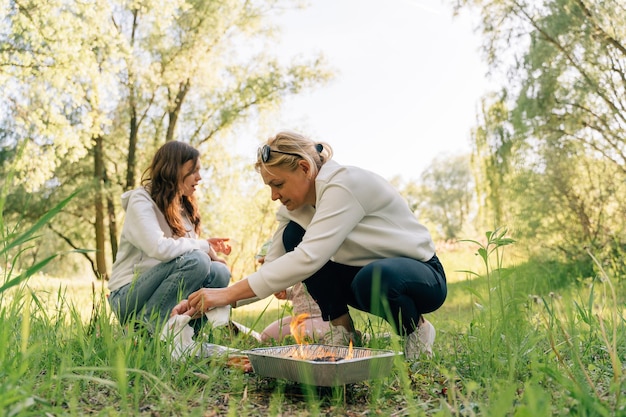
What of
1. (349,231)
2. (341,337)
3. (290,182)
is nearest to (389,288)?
(349,231)

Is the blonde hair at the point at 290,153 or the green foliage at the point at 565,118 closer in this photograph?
the blonde hair at the point at 290,153

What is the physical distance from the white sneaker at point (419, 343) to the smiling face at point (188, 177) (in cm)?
170

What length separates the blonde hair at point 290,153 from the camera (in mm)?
2693

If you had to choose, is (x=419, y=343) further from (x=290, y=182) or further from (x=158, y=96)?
(x=158, y=96)

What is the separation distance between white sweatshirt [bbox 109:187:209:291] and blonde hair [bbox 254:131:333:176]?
2.50ft

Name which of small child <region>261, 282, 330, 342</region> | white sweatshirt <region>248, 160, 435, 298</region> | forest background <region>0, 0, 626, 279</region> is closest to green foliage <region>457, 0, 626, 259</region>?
forest background <region>0, 0, 626, 279</region>

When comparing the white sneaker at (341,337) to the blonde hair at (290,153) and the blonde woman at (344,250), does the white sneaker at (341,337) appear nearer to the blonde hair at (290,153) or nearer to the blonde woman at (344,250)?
the blonde woman at (344,250)

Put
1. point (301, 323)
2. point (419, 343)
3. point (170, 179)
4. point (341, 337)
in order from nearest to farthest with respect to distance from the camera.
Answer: point (419, 343)
point (341, 337)
point (301, 323)
point (170, 179)

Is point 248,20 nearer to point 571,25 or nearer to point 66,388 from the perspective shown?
point 571,25

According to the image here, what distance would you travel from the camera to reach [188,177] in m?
3.65

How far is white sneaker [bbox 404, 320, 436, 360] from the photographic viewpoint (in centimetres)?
263

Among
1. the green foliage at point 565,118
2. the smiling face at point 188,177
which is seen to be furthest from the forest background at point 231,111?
the smiling face at point 188,177

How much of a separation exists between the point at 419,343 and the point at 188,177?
1.79m

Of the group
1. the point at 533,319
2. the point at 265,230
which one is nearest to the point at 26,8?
the point at 265,230
